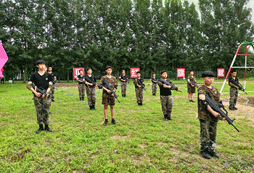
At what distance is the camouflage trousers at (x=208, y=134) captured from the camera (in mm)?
3555

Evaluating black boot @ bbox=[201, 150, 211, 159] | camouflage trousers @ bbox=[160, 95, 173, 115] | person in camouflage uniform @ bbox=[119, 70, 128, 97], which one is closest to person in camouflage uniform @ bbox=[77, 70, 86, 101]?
person in camouflage uniform @ bbox=[119, 70, 128, 97]

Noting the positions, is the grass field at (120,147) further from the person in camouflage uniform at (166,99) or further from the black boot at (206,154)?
the person in camouflage uniform at (166,99)

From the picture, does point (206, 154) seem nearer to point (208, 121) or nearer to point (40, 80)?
point (208, 121)

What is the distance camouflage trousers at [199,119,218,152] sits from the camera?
355 cm

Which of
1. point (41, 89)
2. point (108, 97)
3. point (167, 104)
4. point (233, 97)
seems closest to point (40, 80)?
point (41, 89)

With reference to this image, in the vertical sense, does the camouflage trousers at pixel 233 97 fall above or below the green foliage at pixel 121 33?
below

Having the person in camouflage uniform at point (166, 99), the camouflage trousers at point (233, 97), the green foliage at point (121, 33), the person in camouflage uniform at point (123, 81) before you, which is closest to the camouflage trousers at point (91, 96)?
the person in camouflage uniform at point (166, 99)

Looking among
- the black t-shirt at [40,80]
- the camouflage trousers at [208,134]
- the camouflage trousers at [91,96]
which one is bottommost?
the camouflage trousers at [208,134]

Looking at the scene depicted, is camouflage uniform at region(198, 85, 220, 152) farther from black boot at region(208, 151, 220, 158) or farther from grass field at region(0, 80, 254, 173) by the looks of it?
grass field at region(0, 80, 254, 173)

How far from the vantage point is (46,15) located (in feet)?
92.0

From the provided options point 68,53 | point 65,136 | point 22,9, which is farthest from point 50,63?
point 65,136

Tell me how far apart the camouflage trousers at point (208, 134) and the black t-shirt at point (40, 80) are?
185 inches

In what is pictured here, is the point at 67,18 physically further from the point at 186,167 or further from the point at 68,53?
the point at 186,167

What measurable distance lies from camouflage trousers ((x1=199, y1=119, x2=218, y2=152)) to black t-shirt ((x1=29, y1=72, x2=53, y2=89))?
4.71 meters
